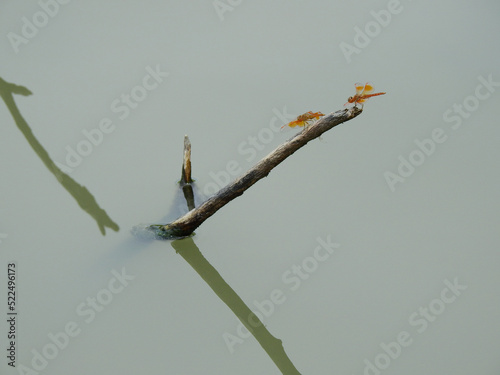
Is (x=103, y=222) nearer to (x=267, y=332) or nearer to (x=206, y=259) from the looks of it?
(x=206, y=259)

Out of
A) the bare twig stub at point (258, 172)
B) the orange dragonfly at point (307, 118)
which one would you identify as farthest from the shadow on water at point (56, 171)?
the orange dragonfly at point (307, 118)

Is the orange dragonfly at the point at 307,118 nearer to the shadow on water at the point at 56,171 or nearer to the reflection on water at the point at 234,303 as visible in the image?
the reflection on water at the point at 234,303

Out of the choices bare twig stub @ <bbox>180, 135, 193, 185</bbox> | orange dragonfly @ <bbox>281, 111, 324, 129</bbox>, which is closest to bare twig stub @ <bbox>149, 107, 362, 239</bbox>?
orange dragonfly @ <bbox>281, 111, 324, 129</bbox>

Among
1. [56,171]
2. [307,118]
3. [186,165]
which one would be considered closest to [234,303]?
[186,165]

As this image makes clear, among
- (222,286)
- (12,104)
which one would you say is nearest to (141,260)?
(222,286)

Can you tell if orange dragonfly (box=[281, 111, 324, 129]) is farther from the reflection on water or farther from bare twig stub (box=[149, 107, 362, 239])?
the reflection on water

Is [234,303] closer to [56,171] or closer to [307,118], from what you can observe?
[307,118]
